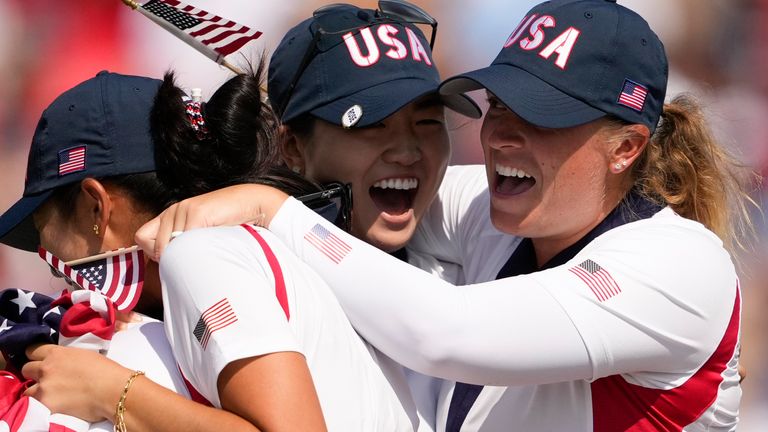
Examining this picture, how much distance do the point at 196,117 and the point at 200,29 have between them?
2.98 feet

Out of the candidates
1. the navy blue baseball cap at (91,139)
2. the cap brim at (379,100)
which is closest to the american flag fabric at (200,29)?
the cap brim at (379,100)

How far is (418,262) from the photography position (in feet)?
7.63

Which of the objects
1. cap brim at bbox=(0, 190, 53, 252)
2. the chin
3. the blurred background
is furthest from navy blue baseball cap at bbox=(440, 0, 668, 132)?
the blurred background

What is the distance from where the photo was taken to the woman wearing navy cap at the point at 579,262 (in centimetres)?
164

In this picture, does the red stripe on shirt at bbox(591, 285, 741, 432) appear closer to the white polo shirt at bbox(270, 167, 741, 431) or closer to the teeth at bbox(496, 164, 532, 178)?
the white polo shirt at bbox(270, 167, 741, 431)

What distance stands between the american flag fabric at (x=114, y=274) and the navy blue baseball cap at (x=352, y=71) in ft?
2.02

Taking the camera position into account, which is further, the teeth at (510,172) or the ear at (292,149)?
the ear at (292,149)

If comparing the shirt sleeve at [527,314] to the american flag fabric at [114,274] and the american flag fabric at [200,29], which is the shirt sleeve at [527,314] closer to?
the american flag fabric at [114,274]

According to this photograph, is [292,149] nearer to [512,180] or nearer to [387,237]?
[387,237]

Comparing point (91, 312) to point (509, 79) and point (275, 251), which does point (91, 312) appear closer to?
point (275, 251)

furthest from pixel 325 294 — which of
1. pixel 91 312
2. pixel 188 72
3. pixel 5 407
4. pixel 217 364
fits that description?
pixel 188 72

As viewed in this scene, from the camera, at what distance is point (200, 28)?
254 centimetres

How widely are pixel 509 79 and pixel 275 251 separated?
2.44 ft

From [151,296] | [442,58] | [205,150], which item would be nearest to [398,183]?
[205,150]
